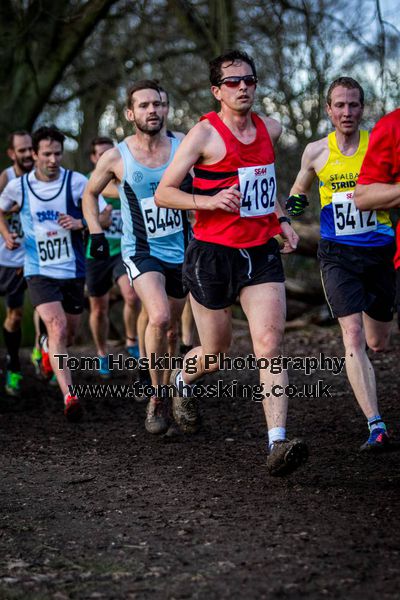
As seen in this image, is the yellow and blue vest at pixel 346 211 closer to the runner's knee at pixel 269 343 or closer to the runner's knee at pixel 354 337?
the runner's knee at pixel 354 337

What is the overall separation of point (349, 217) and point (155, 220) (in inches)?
61.3

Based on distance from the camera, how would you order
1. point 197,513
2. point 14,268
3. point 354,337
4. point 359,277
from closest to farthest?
1. point 197,513
2. point 354,337
3. point 359,277
4. point 14,268

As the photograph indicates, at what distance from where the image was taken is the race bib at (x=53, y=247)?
8000mm

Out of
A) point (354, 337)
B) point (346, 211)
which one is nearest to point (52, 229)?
point (346, 211)

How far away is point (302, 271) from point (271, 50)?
3467 mm

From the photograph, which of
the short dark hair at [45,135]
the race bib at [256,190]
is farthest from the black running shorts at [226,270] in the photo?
the short dark hair at [45,135]

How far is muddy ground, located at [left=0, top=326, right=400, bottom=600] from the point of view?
3604 mm

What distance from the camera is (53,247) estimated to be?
8.03 metres

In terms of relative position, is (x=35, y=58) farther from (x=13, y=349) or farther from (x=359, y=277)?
(x=359, y=277)

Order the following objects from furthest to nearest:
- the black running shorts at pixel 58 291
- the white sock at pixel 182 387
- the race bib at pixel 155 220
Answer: the black running shorts at pixel 58 291 → the race bib at pixel 155 220 → the white sock at pixel 182 387

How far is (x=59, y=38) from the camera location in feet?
45.6

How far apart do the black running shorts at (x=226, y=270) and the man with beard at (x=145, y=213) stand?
1.33 m

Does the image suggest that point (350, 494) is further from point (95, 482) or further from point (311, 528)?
point (95, 482)

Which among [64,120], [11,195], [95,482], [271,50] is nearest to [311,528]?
[95,482]
